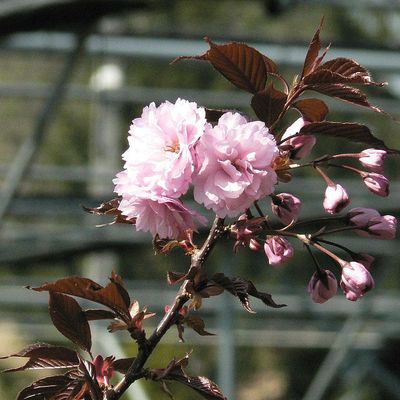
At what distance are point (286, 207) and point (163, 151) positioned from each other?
16cm

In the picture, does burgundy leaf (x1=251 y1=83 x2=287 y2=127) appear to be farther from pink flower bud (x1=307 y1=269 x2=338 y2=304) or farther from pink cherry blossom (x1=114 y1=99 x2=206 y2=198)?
pink flower bud (x1=307 y1=269 x2=338 y2=304)

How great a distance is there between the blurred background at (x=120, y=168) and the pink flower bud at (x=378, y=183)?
16.0ft

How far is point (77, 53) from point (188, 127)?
5463 mm

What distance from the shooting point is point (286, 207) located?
4.27 feet

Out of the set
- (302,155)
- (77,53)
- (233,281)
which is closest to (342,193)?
(302,155)

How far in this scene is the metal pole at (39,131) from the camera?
6.61 metres

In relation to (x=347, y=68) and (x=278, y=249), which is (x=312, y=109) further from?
(x=278, y=249)

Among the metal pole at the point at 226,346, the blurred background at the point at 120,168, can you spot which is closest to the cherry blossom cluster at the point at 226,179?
the blurred background at the point at 120,168

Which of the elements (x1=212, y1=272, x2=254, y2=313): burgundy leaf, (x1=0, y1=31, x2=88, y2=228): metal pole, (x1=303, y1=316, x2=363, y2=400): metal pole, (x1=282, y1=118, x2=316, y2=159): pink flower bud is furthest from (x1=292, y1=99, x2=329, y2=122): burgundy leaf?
(x1=303, y1=316, x2=363, y2=400): metal pole

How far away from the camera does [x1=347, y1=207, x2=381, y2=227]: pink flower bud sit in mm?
1288

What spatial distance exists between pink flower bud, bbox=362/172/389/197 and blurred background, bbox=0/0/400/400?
4.88 meters

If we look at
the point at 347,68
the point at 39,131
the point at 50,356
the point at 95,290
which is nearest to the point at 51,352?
the point at 50,356

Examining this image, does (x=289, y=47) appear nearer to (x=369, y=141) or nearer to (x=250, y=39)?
(x=250, y=39)

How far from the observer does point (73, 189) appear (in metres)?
9.43
